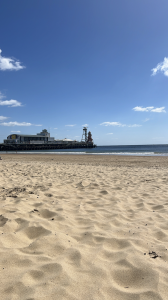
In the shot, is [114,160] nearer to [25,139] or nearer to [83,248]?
[83,248]

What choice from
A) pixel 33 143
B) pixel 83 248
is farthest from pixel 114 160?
pixel 33 143

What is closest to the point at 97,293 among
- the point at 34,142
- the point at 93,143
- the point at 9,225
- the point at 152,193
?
the point at 9,225

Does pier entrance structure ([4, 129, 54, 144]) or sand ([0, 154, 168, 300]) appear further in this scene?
pier entrance structure ([4, 129, 54, 144])

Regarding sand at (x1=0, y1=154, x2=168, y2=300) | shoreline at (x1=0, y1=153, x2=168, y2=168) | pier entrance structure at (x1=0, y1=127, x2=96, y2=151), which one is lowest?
shoreline at (x1=0, y1=153, x2=168, y2=168)

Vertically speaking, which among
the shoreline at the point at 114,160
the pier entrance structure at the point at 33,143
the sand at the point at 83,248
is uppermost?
the pier entrance structure at the point at 33,143

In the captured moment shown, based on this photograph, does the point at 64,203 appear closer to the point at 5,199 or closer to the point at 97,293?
the point at 5,199

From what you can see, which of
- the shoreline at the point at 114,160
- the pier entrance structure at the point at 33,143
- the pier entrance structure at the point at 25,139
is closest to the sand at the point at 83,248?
the shoreline at the point at 114,160

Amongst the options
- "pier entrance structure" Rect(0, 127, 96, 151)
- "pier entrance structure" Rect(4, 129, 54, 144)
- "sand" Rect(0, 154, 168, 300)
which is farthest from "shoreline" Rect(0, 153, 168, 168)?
"pier entrance structure" Rect(4, 129, 54, 144)

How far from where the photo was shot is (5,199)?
152 inches

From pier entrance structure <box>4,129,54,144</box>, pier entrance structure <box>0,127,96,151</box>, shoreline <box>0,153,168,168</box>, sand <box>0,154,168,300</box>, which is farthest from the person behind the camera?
pier entrance structure <box>4,129,54,144</box>

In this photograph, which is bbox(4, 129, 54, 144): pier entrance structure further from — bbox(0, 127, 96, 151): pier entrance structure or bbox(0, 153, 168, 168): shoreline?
bbox(0, 153, 168, 168): shoreline

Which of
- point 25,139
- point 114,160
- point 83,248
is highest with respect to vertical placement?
point 25,139

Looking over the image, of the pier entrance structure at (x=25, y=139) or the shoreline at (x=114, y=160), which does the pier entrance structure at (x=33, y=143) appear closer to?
the pier entrance structure at (x=25, y=139)

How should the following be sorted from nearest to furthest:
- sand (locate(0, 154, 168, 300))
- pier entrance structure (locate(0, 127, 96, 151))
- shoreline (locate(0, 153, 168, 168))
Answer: sand (locate(0, 154, 168, 300)), shoreline (locate(0, 153, 168, 168)), pier entrance structure (locate(0, 127, 96, 151))
